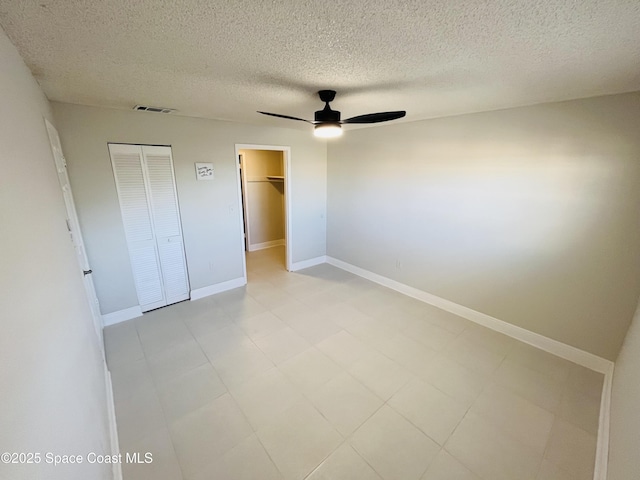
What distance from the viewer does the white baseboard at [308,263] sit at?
4.88 metres

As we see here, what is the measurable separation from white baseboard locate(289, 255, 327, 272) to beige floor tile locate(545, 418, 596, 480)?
12.4 ft

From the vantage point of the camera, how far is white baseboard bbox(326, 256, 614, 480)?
178 centimetres

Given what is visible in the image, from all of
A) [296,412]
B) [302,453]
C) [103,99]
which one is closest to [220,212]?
[103,99]

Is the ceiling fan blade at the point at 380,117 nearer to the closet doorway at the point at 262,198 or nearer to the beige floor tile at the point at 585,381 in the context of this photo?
the beige floor tile at the point at 585,381

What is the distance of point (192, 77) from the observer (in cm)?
188

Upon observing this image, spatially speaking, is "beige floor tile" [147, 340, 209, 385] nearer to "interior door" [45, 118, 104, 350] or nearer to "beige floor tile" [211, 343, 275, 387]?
"beige floor tile" [211, 343, 275, 387]

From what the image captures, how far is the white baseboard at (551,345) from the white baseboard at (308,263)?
1.15m

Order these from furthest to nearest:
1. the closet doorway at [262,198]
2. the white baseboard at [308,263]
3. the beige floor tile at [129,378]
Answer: the closet doorway at [262,198] < the white baseboard at [308,263] < the beige floor tile at [129,378]

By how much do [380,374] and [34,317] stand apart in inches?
95.4

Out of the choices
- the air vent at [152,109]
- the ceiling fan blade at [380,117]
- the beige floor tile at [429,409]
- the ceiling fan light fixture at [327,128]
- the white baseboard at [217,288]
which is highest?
the air vent at [152,109]

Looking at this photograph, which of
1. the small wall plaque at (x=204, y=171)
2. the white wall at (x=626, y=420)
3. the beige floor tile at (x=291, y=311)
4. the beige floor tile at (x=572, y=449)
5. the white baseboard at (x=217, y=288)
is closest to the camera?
the white wall at (x=626, y=420)

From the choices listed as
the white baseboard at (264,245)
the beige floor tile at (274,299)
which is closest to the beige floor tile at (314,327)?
the beige floor tile at (274,299)

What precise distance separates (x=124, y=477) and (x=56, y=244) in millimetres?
1492

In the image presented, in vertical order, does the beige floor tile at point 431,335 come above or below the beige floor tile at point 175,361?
above
